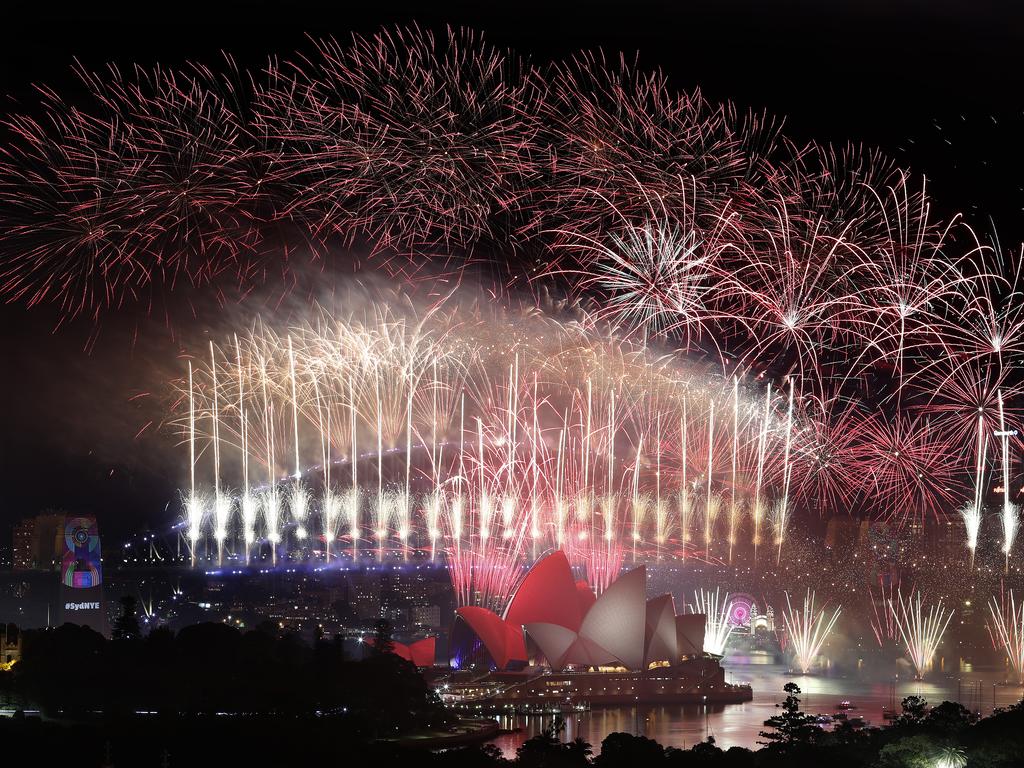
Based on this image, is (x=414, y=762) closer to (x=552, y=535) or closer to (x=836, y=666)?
(x=552, y=535)

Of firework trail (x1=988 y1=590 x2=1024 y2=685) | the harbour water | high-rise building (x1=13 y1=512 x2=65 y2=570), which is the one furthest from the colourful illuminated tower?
firework trail (x1=988 y1=590 x2=1024 y2=685)

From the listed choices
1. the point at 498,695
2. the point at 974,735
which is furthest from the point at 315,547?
the point at 974,735

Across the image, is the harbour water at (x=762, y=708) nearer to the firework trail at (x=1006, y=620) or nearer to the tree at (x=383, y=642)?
the firework trail at (x=1006, y=620)

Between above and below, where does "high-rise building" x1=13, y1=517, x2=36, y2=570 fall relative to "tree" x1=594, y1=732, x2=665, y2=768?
above

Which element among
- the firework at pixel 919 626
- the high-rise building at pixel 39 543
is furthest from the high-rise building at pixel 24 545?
the firework at pixel 919 626

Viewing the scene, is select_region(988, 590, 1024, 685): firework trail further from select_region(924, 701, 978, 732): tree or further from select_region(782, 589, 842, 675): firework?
select_region(924, 701, 978, 732): tree

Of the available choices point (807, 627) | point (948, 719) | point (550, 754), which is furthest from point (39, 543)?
point (948, 719)
